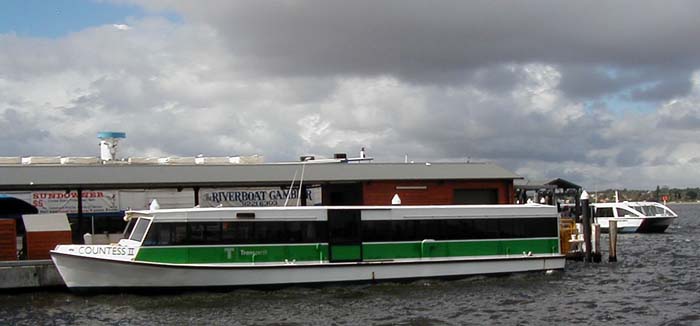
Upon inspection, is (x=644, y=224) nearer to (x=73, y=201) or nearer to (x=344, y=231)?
(x=73, y=201)

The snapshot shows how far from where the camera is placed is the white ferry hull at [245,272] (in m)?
24.5

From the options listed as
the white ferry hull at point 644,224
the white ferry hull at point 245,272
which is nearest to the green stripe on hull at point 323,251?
the white ferry hull at point 245,272

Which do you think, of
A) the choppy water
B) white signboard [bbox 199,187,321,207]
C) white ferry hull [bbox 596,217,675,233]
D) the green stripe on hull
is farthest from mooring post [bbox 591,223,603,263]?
white ferry hull [bbox 596,217,675,233]

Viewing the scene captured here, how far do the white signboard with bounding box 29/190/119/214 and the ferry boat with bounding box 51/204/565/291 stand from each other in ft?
69.6

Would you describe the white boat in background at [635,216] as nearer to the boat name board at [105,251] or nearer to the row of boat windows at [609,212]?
the row of boat windows at [609,212]

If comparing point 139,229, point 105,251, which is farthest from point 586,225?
point 105,251

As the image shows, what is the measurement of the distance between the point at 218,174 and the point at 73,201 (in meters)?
17.8

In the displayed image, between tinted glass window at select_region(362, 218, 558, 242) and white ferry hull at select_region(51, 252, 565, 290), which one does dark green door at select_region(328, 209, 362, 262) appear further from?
white ferry hull at select_region(51, 252, 565, 290)

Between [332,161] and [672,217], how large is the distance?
35.5m

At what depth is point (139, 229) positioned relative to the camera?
25.5m

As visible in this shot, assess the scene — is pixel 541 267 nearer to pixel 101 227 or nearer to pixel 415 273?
pixel 415 273

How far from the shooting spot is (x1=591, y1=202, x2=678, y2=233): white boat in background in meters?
61.2

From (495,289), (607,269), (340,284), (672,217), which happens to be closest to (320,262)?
(340,284)

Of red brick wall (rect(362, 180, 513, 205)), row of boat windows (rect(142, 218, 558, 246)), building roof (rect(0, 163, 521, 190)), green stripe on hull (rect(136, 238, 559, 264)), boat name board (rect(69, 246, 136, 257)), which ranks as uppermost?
building roof (rect(0, 163, 521, 190))
